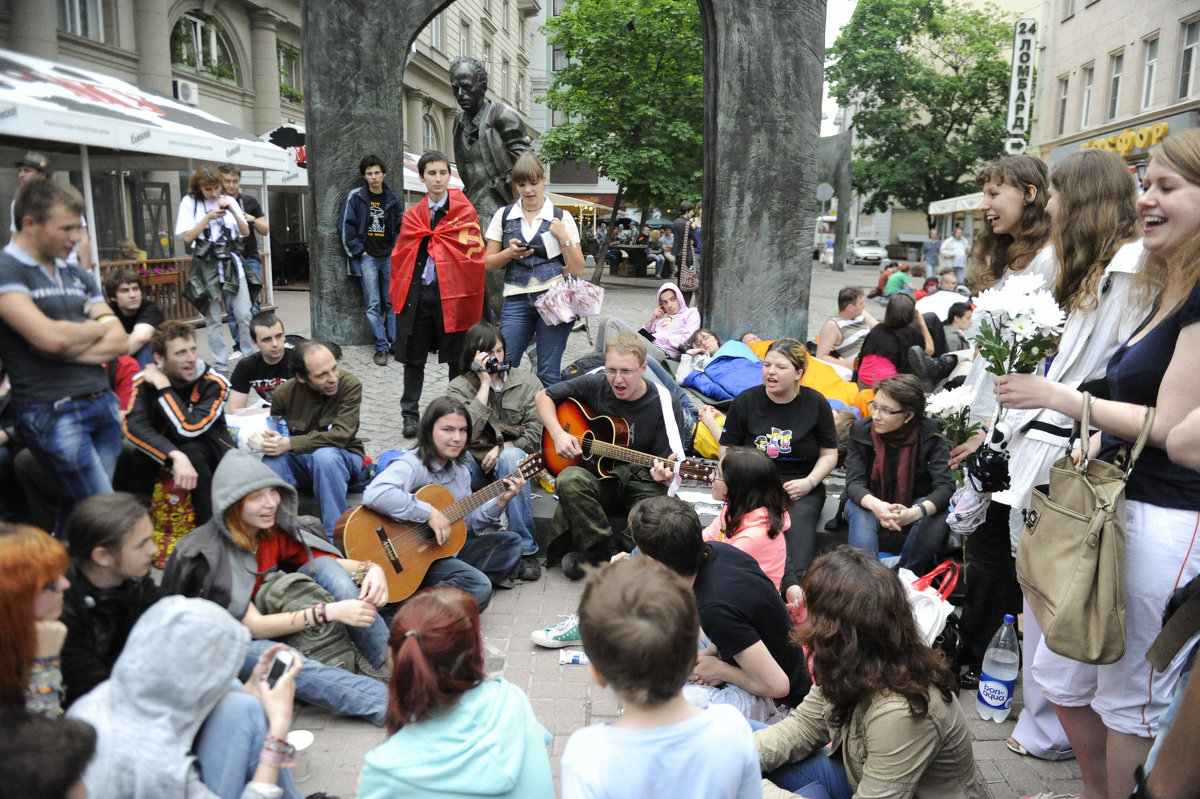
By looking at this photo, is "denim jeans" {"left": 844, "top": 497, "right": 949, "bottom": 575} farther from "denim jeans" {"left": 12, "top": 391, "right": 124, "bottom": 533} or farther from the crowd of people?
"denim jeans" {"left": 12, "top": 391, "right": 124, "bottom": 533}

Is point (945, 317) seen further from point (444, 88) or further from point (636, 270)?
point (444, 88)

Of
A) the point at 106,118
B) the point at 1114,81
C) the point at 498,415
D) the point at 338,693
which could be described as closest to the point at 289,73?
the point at 106,118

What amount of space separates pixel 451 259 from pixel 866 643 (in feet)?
16.2

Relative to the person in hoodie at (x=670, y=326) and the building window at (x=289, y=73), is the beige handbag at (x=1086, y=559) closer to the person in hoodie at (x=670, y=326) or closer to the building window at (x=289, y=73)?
the person in hoodie at (x=670, y=326)

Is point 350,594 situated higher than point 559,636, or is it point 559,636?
point 350,594

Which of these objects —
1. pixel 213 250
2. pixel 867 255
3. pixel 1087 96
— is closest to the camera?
pixel 213 250

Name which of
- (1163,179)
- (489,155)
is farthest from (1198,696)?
(489,155)

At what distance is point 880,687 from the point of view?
95.5 inches

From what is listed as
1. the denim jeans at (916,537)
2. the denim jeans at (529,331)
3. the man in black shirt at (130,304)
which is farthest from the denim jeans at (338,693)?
the man in black shirt at (130,304)

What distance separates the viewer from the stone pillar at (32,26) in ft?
47.5

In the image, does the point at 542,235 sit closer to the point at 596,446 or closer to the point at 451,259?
the point at 451,259

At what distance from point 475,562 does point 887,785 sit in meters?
2.82

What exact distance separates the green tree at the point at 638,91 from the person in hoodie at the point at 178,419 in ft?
61.0

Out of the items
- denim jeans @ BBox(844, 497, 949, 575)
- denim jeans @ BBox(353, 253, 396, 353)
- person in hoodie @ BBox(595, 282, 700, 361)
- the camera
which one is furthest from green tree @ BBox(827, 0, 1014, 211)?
denim jeans @ BBox(844, 497, 949, 575)
